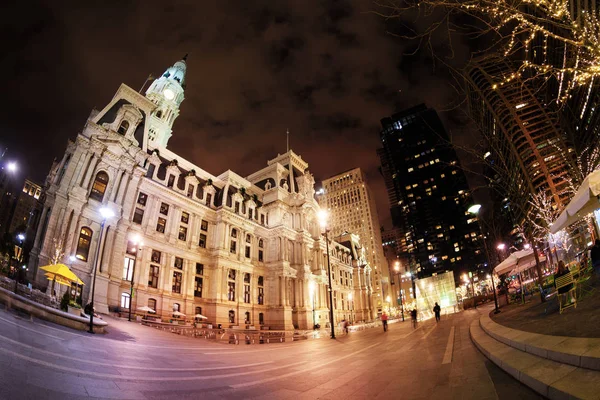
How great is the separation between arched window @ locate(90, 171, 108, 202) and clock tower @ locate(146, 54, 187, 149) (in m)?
28.3

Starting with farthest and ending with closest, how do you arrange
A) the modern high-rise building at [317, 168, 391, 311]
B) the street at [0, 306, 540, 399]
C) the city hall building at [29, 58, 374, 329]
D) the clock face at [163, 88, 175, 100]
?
the modern high-rise building at [317, 168, 391, 311]
the clock face at [163, 88, 175, 100]
the city hall building at [29, 58, 374, 329]
the street at [0, 306, 540, 399]

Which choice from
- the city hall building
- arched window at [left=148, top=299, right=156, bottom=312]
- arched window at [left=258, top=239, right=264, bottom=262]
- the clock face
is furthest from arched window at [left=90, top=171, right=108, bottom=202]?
the clock face

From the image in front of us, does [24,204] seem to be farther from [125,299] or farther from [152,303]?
[125,299]

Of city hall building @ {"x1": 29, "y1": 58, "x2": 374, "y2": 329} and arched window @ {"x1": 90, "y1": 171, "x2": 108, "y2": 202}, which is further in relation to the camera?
arched window @ {"x1": 90, "y1": 171, "x2": 108, "y2": 202}

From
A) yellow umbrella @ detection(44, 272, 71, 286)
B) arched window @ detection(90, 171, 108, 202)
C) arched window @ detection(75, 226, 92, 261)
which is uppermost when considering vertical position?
arched window @ detection(90, 171, 108, 202)

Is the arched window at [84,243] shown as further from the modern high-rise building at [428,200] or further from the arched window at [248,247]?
the modern high-rise building at [428,200]

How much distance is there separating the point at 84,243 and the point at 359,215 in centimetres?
12023

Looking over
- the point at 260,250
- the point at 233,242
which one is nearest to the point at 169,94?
the point at 233,242

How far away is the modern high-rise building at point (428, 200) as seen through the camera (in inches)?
5832

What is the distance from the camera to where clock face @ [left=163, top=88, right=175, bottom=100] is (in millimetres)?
63509

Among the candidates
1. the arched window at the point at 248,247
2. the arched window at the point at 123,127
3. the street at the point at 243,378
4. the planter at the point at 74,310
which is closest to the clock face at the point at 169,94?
the arched window at the point at 123,127

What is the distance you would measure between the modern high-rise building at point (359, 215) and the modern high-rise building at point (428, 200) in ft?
72.3

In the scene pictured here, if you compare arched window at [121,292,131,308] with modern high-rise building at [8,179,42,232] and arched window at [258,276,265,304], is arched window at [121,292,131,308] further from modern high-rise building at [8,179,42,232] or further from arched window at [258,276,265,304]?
modern high-rise building at [8,179,42,232]

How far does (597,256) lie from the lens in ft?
43.8
